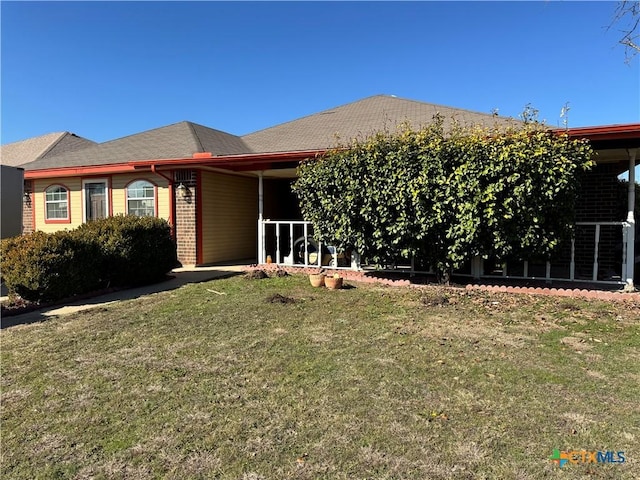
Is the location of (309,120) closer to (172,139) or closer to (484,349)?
(172,139)

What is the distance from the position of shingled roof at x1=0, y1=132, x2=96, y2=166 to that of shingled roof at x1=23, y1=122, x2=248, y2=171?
791cm

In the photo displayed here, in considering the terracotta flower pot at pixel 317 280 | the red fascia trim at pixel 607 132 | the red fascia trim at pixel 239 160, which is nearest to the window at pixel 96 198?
the red fascia trim at pixel 239 160

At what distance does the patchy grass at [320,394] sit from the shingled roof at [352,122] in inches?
252

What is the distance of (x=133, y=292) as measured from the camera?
25.5ft

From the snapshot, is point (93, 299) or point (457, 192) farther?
point (93, 299)

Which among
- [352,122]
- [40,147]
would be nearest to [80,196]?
[352,122]

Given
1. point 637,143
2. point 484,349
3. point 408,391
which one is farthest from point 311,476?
point 637,143

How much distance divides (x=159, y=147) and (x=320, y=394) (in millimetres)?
11474

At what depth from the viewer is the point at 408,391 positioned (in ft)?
11.2

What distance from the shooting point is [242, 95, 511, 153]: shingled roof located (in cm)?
1130

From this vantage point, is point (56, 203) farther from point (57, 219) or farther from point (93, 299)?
Answer: point (93, 299)

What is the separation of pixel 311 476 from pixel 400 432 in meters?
0.73

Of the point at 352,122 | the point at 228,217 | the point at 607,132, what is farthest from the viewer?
the point at 352,122

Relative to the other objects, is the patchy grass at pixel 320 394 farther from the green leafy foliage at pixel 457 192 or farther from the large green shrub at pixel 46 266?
the green leafy foliage at pixel 457 192
